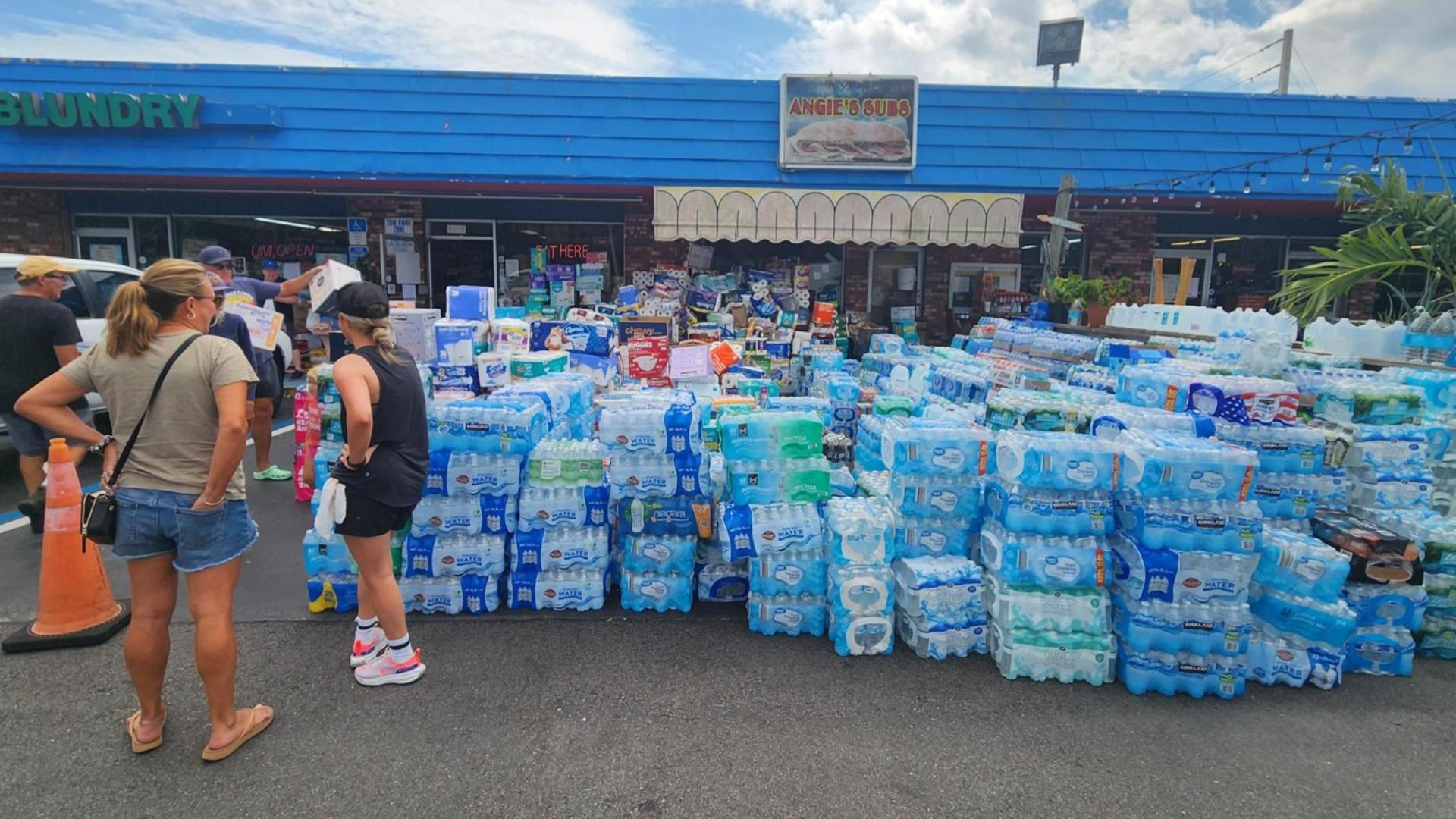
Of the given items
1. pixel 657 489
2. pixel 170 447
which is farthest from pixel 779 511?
pixel 170 447

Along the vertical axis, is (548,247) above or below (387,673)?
above

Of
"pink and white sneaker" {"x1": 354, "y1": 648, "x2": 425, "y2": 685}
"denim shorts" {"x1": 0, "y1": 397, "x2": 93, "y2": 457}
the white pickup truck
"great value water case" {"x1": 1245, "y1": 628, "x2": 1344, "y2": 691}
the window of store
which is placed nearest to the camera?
"pink and white sneaker" {"x1": 354, "y1": 648, "x2": 425, "y2": 685}

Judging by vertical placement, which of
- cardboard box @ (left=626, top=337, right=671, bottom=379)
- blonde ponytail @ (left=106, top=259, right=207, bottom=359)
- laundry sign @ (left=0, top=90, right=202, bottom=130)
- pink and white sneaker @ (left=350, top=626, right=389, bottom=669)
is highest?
laundry sign @ (left=0, top=90, right=202, bottom=130)

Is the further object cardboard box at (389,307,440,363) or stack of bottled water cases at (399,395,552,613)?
cardboard box at (389,307,440,363)

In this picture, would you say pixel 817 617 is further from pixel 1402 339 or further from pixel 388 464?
pixel 1402 339

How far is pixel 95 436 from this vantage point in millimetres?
3281

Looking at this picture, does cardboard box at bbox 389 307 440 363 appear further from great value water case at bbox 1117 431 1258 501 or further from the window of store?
the window of store

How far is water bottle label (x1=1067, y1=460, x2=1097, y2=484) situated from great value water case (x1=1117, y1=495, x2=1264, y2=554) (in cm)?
31

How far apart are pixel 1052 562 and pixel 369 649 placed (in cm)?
Answer: 368

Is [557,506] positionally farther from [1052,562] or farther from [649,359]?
[649,359]

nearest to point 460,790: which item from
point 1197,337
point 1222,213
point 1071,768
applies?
point 1071,768

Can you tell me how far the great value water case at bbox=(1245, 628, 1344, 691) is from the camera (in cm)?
398

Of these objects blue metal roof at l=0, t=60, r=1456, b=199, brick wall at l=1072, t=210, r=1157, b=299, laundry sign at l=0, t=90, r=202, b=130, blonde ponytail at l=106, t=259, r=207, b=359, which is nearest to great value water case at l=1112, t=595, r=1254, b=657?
blonde ponytail at l=106, t=259, r=207, b=359

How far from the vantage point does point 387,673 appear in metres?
3.75
